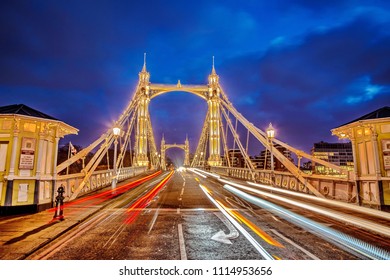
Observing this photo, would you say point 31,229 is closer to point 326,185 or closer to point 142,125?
point 326,185

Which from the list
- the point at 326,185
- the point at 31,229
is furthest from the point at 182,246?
the point at 326,185

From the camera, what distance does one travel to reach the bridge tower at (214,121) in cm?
4919

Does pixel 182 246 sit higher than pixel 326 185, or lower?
lower

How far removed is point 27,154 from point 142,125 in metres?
40.2

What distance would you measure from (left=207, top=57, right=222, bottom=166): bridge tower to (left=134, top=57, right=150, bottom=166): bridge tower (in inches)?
566

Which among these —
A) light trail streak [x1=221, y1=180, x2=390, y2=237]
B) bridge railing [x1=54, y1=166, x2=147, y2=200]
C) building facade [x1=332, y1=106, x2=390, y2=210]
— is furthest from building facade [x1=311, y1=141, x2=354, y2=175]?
light trail streak [x1=221, y1=180, x2=390, y2=237]

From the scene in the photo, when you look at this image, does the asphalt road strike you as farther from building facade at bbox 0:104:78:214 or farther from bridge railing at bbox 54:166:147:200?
bridge railing at bbox 54:166:147:200

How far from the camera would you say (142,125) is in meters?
48.9

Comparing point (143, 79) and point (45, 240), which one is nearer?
point (45, 240)

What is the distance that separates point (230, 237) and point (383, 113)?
31.7ft

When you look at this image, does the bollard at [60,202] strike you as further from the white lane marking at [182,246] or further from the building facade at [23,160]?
the white lane marking at [182,246]
